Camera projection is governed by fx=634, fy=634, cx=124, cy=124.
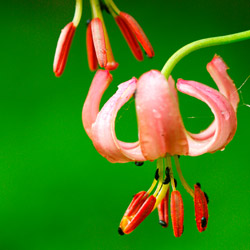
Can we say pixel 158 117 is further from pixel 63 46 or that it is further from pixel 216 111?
pixel 63 46

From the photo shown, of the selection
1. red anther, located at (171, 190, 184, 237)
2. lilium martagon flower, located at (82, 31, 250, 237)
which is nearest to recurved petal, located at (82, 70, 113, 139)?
lilium martagon flower, located at (82, 31, 250, 237)

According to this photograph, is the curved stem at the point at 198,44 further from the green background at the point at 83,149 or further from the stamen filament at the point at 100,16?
the green background at the point at 83,149

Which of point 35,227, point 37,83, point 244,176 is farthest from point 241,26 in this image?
point 35,227

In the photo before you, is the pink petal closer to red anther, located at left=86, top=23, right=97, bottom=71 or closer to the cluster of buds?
the cluster of buds

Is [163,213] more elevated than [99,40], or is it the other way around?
[99,40]

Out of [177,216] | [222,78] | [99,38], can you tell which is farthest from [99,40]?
[177,216]

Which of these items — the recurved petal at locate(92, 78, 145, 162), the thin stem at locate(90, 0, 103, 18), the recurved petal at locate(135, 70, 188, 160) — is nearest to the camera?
the recurved petal at locate(135, 70, 188, 160)

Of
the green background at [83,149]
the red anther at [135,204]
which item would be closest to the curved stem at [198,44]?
the red anther at [135,204]
